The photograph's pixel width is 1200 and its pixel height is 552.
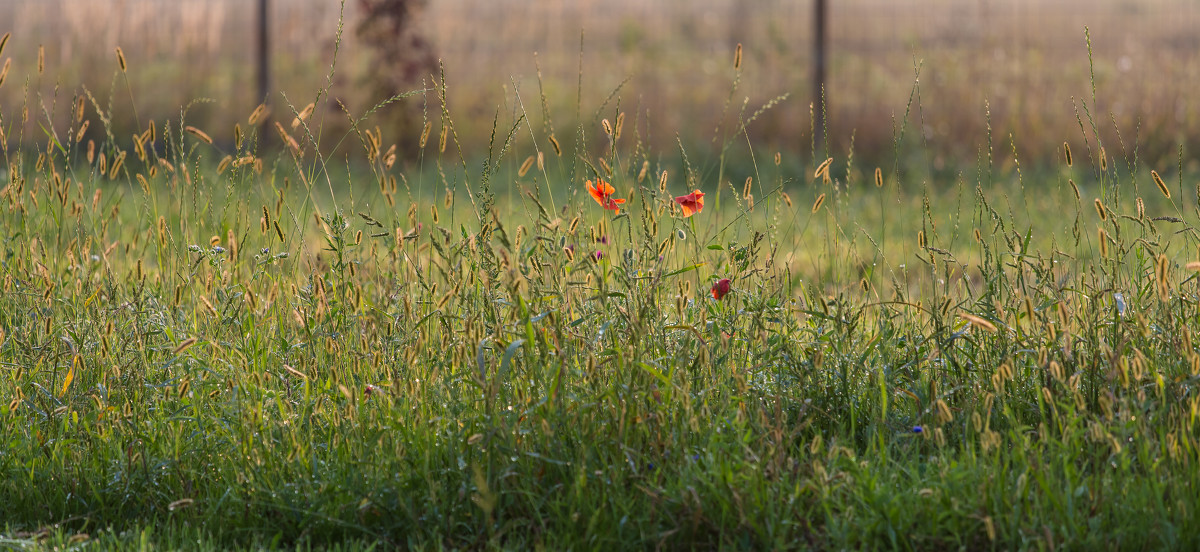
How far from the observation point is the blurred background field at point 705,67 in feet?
25.7

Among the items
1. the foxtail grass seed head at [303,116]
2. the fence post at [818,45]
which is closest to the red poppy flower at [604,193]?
the foxtail grass seed head at [303,116]

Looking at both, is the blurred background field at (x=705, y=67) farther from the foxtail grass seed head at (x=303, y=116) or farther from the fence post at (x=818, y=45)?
the foxtail grass seed head at (x=303, y=116)

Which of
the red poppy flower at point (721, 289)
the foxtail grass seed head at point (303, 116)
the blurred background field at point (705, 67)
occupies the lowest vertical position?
the blurred background field at point (705, 67)

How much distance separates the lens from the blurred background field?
25.7ft

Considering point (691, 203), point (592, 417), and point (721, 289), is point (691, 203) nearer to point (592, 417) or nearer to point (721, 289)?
point (721, 289)

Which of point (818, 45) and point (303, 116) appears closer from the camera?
point (303, 116)

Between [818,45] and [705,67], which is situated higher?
[818,45]

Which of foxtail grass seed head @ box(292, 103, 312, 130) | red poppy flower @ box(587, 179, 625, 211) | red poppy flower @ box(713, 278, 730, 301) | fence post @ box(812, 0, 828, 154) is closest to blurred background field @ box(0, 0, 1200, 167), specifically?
fence post @ box(812, 0, 828, 154)

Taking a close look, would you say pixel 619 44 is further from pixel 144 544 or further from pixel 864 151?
pixel 144 544

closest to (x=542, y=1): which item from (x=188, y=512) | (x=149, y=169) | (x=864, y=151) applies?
(x=864, y=151)

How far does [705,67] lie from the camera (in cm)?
1070

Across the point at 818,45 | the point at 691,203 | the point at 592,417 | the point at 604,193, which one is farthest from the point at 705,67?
the point at 592,417

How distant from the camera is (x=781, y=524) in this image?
1905 millimetres

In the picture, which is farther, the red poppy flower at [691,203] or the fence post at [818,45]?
the fence post at [818,45]
